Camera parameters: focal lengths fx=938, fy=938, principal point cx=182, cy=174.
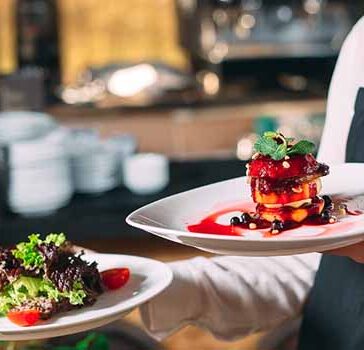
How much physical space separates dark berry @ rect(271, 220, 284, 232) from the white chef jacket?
0.37m

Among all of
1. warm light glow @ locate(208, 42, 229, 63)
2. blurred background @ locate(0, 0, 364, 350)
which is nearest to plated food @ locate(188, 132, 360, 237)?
blurred background @ locate(0, 0, 364, 350)

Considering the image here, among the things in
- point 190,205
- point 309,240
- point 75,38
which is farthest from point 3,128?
point 75,38

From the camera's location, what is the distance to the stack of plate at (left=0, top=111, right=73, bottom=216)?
2182 mm

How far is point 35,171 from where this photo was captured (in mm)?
2189

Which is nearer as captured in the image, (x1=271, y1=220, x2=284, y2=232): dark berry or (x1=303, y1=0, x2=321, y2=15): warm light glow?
(x1=271, y1=220, x2=284, y2=232): dark berry

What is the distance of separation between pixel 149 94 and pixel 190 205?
2.65m

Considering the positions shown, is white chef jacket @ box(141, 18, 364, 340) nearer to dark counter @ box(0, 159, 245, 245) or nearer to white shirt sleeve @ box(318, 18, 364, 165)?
white shirt sleeve @ box(318, 18, 364, 165)

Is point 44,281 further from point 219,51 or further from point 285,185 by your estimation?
point 219,51

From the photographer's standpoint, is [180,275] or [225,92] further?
[225,92]

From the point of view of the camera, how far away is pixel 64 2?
13.5ft

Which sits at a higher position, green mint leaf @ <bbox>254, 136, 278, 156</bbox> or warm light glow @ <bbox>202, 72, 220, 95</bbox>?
green mint leaf @ <bbox>254, 136, 278, 156</bbox>

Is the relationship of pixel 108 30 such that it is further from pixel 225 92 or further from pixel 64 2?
pixel 225 92

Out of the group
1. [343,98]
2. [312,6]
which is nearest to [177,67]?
[312,6]

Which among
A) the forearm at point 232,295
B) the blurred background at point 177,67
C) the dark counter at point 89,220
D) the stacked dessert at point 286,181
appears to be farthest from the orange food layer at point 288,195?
the blurred background at point 177,67
